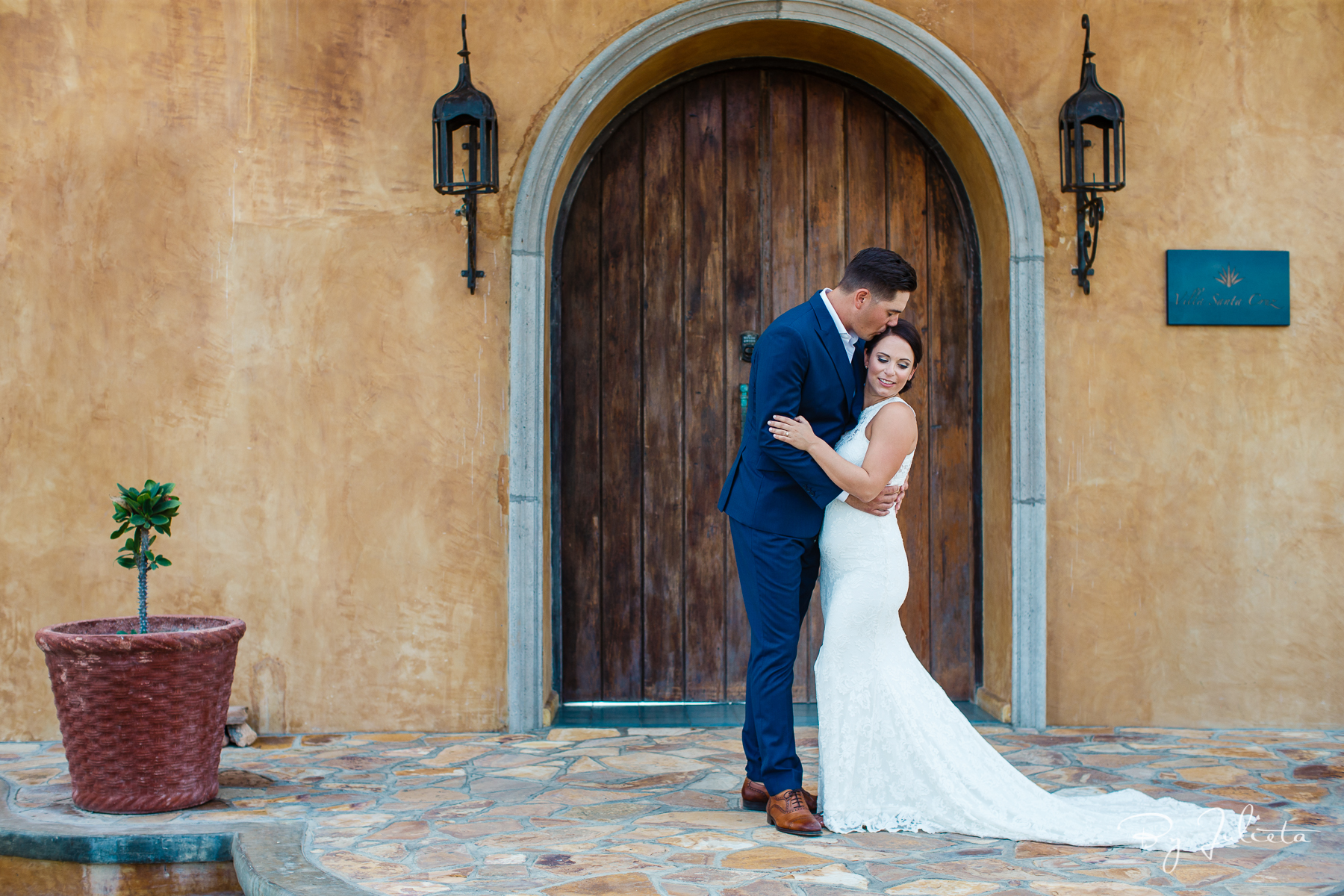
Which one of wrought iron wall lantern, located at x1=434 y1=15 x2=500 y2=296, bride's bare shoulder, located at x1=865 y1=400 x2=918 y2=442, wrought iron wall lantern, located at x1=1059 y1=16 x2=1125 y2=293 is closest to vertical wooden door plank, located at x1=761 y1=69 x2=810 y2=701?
wrought iron wall lantern, located at x1=1059 y1=16 x2=1125 y2=293

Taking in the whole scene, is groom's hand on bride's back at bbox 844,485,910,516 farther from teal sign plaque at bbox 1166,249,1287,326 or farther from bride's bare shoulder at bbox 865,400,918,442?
teal sign plaque at bbox 1166,249,1287,326

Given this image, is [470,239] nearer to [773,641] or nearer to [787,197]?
[787,197]

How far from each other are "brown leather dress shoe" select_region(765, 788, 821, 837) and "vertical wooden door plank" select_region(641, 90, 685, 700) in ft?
5.80

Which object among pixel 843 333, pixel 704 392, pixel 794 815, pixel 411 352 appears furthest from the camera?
pixel 704 392

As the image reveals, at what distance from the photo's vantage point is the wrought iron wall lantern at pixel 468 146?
14.1 ft

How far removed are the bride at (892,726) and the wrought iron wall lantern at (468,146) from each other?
1820 mm

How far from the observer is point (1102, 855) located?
2.94 meters

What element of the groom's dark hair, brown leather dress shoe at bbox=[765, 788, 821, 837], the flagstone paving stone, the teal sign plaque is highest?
the teal sign plaque

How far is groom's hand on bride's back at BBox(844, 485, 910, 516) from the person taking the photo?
3.27 metres

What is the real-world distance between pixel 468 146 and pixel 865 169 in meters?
1.80

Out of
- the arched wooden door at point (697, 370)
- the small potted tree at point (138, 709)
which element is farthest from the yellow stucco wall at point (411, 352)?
the small potted tree at point (138, 709)

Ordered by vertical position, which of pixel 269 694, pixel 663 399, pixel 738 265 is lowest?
pixel 269 694

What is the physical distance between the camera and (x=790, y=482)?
10.7ft

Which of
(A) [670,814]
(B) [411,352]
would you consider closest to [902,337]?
(A) [670,814]
